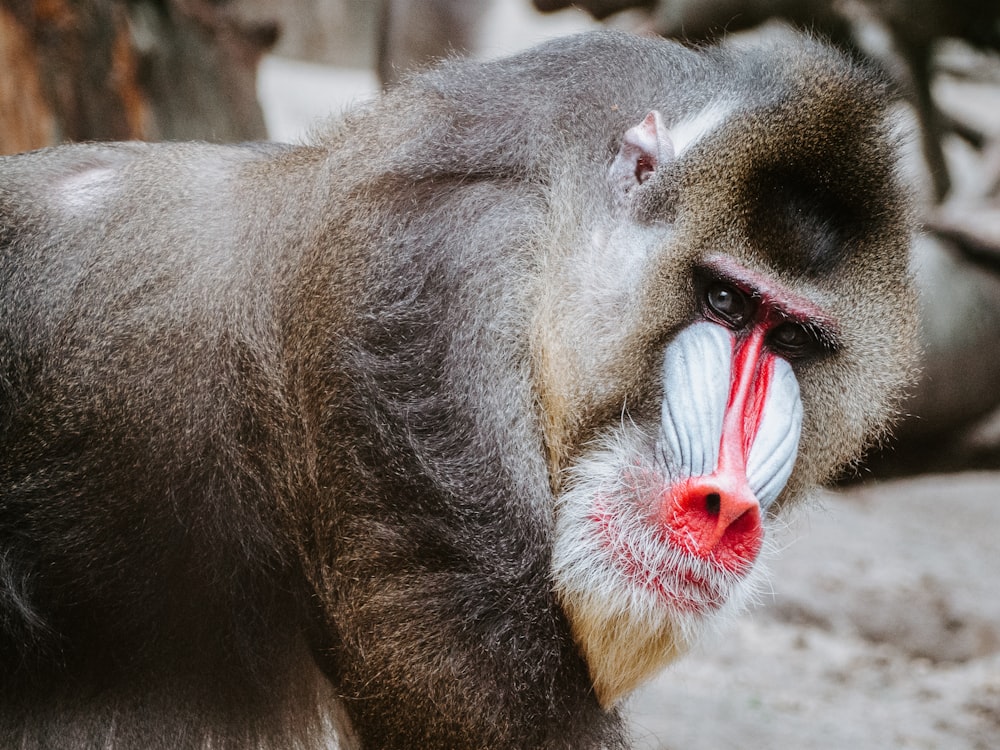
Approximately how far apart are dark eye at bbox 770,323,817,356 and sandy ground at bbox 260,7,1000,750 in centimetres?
65

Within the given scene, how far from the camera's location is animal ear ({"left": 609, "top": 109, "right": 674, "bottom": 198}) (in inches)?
112

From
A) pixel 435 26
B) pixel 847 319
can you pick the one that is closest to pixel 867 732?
pixel 847 319

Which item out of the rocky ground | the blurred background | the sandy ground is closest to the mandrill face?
the sandy ground

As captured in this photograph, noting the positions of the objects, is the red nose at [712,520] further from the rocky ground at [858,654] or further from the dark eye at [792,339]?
the rocky ground at [858,654]

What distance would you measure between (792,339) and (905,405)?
9.43 feet

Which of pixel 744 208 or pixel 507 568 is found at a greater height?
pixel 744 208

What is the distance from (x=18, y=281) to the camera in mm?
3045

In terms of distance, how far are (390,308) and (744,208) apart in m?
0.90

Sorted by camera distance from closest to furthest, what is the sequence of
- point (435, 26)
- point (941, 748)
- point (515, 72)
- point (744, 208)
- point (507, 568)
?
1. point (507, 568)
2. point (744, 208)
3. point (515, 72)
4. point (941, 748)
5. point (435, 26)

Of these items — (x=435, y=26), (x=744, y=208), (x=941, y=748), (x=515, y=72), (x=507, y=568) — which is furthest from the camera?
(x=435, y=26)

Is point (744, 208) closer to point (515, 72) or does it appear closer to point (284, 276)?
point (515, 72)

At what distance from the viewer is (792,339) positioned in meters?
2.96

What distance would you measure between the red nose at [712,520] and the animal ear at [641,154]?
760 millimetres

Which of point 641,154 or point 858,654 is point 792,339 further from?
point 858,654
